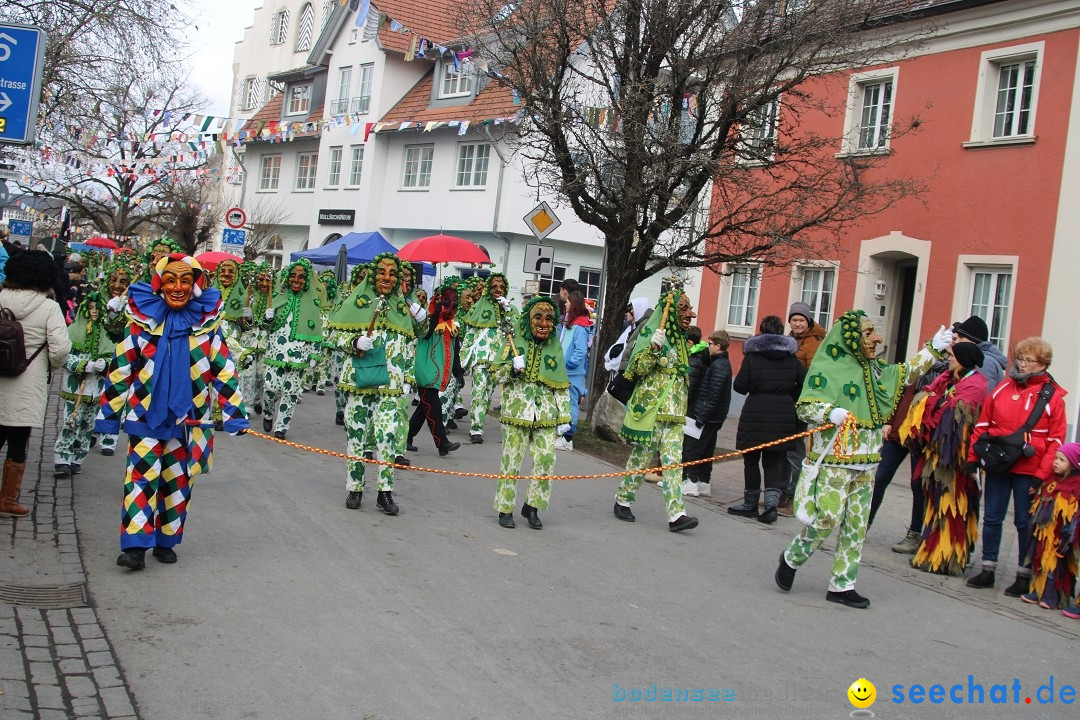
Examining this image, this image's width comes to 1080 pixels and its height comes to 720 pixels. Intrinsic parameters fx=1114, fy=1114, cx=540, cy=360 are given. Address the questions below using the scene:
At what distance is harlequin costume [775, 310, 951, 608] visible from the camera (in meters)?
7.18

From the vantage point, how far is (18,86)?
8070 millimetres

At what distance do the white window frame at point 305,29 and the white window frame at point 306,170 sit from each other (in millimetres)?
10237

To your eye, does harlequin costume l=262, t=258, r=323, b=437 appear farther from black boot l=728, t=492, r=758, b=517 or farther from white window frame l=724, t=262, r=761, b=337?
white window frame l=724, t=262, r=761, b=337

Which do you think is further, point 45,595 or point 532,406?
→ point 532,406

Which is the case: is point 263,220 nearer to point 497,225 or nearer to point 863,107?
point 497,225

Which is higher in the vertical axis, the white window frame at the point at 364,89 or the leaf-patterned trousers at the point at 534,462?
the white window frame at the point at 364,89

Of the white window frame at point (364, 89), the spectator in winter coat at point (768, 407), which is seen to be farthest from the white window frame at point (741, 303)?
the white window frame at point (364, 89)

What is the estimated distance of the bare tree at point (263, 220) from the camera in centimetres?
4094

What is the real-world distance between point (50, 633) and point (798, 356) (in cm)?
784

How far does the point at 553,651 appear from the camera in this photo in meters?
5.71

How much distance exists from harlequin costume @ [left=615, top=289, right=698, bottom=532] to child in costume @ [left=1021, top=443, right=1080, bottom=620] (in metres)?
2.64

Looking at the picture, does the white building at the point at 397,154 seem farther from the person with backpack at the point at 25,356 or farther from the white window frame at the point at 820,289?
the person with backpack at the point at 25,356

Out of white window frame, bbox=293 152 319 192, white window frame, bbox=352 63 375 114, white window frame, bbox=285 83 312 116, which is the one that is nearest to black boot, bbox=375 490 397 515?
white window frame, bbox=352 63 375 114

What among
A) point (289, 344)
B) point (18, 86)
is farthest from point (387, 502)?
point (289, 344)
